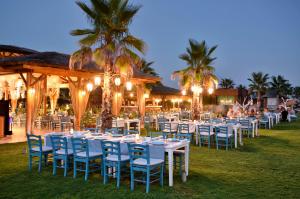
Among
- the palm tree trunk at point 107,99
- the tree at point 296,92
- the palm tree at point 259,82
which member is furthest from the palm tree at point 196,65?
the tree at point 296,92

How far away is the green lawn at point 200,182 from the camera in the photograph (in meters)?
5.81

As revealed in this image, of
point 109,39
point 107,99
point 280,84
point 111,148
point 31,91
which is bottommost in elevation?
point 111,148

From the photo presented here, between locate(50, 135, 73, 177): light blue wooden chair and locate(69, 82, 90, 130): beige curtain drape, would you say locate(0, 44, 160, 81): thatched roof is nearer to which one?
locate(69, 82, 90, 130): beige curtain drape

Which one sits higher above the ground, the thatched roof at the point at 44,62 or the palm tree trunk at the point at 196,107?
the thatched roof at the point at 44,62

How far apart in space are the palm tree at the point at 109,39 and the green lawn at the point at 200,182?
4.05m

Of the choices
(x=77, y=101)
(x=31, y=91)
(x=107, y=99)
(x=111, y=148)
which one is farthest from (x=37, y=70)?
(x=111, y=148)

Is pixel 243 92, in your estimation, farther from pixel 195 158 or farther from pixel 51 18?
pixel 51 18

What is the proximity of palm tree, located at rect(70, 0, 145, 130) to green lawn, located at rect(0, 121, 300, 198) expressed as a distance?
405 centimetres

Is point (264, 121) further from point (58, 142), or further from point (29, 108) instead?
point (58, 142)

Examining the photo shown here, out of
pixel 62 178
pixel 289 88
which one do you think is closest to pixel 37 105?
pixel 62 178

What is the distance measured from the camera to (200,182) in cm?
661

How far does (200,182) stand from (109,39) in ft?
22.9

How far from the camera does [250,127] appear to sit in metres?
14.6

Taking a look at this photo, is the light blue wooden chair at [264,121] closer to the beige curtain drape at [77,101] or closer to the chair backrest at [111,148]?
the beige curtain drape at [77,101]
